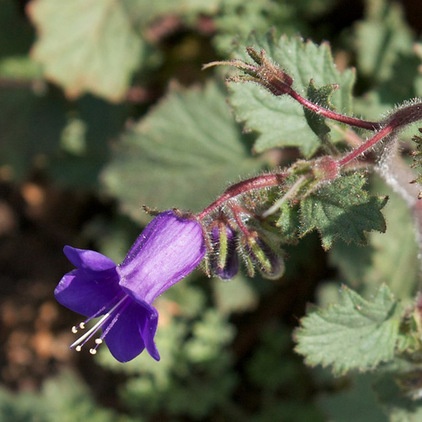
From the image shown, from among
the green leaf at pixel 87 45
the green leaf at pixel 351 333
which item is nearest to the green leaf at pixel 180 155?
the green leaf at pixel 87 45

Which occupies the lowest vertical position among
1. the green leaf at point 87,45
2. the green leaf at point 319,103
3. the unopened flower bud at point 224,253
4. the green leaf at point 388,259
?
the green leaf at point 388,259

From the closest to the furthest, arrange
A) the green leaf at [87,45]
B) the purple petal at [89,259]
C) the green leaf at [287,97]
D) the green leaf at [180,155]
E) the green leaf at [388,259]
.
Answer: the purple petal at [89,259]
the green leaf at [287,97]
the green leaf at [388,259]
the green leaf at [180,155]
the green leaf at [87,45]

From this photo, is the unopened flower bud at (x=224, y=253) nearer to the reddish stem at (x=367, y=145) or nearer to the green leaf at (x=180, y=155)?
the reddish stem at (x=367, y=145)

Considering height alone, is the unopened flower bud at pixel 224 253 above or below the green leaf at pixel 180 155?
below

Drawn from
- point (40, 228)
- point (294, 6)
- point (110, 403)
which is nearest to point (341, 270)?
point (294, 6)

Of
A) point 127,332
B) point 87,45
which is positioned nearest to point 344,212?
point 127,332

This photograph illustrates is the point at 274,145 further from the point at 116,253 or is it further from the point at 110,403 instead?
the point at 110,403
